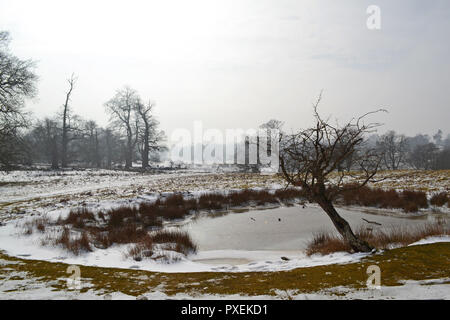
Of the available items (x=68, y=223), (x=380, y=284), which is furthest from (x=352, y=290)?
(x=68, y=223)

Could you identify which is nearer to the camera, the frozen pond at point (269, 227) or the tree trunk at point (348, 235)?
the tree trunk at point (348, 235)

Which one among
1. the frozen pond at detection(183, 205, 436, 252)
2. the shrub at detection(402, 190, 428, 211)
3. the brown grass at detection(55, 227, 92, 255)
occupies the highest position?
the shrub at detection(402, 190, 428, 211)

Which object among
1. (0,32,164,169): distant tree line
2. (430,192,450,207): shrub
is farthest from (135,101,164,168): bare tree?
(430,192,450,207): shrub

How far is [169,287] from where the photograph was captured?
3803 millimetres

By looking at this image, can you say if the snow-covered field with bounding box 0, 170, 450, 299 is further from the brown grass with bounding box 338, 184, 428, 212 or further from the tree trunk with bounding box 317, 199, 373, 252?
the brown grass with bounding box 338, 184, 428, 212

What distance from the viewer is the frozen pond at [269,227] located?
8.31 meters

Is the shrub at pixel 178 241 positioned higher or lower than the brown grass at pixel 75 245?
lower

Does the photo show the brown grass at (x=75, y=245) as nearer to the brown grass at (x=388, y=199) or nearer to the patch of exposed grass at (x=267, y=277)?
the patch of exposed grass at (x=267, y=277)

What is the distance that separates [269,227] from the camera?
10430 mm

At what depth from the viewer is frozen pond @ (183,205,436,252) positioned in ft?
27.3

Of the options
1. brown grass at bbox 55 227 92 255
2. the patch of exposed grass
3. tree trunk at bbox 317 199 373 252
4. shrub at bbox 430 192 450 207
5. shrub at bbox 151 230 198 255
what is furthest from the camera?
shrub at bbox 430 192 450 207

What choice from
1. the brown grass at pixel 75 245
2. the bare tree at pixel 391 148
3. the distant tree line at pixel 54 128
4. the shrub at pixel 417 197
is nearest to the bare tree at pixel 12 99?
the distant tree line at pixel 54 128

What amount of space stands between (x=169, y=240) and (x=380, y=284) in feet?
19.5
